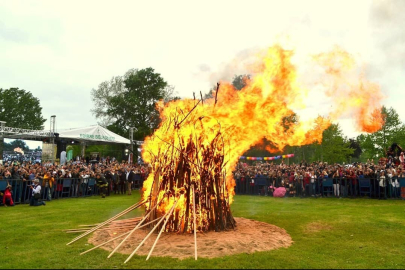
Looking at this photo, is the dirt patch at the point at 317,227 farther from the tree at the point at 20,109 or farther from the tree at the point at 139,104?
the tree at the point at 20,109

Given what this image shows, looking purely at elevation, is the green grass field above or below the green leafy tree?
below

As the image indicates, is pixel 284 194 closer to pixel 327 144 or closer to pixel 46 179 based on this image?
pixel 46 179

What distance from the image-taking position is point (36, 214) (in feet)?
45.1

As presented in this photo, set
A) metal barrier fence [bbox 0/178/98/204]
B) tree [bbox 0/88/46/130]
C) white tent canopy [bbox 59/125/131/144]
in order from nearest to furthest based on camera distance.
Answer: metal barrier fence [bbox 0/178/98/204] → white tent canopy [bbox 59/125/131/144] → tree [bbox 0/88/46/130]

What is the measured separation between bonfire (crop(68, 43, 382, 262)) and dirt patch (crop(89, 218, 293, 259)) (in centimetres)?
34

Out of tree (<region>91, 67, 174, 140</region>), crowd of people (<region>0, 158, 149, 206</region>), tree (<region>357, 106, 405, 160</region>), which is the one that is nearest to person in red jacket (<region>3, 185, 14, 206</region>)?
crowd of people (<region>0, 158, 149, 206</region>)

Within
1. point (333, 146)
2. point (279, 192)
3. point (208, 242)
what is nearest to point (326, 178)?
point (279, 192)

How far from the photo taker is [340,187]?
2027 centimetres

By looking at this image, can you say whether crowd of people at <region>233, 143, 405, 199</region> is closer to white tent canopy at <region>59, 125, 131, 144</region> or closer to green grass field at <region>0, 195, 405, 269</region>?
green grass field at <region>0, 195, 405, 269</region>

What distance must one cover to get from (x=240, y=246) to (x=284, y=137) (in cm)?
826

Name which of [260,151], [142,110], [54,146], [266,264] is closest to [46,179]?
[54,146]

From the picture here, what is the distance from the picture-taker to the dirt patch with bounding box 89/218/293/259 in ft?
23.9

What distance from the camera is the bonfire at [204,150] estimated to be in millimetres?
9227

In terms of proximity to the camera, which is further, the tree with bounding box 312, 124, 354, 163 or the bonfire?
the tree with bounding box 312, 124, 354, 163
